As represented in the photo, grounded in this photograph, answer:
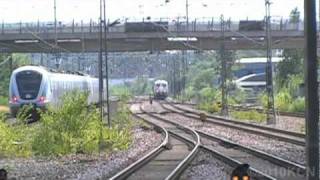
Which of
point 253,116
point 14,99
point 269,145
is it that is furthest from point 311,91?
point 253,116

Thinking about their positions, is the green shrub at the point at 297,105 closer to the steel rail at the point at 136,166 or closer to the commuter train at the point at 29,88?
the commuter train at the point at 29,88

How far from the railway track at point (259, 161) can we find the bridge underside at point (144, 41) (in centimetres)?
3982

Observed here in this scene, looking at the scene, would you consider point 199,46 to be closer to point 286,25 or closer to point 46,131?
point 286,25

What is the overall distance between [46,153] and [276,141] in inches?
378

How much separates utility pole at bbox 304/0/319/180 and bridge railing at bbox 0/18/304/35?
57.8m

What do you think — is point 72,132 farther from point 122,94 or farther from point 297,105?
point 297,105

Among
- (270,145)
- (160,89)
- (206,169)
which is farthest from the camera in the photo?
(160,89)

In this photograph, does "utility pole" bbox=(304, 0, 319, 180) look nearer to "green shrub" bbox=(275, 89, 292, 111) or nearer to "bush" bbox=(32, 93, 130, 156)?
"bush" bbox=(32, 93, 130, 156)

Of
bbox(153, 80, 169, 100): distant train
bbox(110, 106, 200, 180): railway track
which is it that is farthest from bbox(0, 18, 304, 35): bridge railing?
bbox(153, 80, 169, 100): distant train

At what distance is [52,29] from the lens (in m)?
67.6

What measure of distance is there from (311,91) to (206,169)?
8772mm

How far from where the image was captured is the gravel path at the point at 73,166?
1686 centimetres

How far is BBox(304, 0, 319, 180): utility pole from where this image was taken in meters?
9.05

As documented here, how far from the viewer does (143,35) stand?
66750 millimetres
